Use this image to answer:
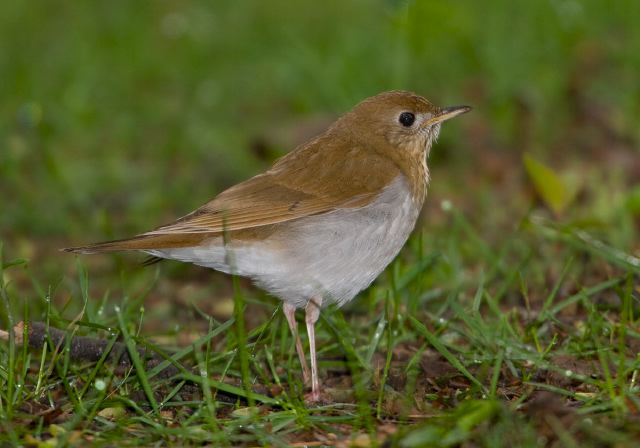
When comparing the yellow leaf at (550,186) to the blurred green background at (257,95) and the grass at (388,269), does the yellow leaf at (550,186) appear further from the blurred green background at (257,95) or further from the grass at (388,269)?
the blurred green background at (257,95)

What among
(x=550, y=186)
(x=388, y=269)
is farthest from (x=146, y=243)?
(x=550, y=186)

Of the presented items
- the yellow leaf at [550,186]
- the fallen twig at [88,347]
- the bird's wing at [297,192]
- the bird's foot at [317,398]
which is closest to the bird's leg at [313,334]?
the bird's foot at [317,398]

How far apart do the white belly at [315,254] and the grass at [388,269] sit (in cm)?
20

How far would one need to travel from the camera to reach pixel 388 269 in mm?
6586

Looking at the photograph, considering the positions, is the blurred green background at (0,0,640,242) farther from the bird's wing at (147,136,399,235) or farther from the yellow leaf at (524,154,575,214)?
the bird's wing at (147,136,399,235)

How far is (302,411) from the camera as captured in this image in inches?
179

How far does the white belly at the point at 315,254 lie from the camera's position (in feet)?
17.4

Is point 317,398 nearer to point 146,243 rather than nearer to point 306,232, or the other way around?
point 306,232

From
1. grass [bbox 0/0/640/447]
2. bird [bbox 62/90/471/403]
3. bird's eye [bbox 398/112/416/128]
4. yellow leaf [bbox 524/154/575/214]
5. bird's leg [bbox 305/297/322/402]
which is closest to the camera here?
grass [bbox 0/0/640/447]

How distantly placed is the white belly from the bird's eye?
848 millimetres

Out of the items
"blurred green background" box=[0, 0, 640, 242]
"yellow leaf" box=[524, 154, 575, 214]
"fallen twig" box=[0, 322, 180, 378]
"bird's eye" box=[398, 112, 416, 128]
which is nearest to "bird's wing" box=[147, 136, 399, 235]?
"bird's eye" box=[398, 112, 416, 128]

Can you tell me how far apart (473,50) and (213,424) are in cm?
664

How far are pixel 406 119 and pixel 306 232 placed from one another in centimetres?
118

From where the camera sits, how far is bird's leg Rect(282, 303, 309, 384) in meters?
5.29
